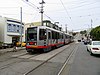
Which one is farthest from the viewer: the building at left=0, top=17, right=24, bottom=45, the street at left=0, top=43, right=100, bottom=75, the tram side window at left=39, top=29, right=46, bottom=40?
the building at left=0, top=17, right=24, bottom=45

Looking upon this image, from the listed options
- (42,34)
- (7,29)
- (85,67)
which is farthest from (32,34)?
(7,29)

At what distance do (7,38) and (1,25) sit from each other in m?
3.08

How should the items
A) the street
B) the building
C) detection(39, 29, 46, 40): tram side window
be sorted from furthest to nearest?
the building, detection(39, 29, 46, 40): tram side window, the street

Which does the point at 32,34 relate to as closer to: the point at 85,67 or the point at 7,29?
the point at 85,67

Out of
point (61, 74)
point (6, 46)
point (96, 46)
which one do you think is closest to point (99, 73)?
point (61, 74)

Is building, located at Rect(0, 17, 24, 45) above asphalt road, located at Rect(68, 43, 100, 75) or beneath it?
above

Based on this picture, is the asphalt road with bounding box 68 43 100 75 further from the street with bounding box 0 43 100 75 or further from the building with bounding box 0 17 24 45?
the building with bounding box 0 17 24 45

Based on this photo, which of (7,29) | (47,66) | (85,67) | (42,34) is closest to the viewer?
(85,67)

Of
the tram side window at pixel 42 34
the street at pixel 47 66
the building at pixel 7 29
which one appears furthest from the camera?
the building at pixel 7 29

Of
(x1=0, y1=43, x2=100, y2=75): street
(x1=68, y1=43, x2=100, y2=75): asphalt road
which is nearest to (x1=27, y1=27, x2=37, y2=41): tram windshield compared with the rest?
(x1=0, y1=43, x2=100, y2=75): street

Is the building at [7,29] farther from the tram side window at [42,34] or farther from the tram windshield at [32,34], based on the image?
the tram side window at [42,34]

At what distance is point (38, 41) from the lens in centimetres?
2053

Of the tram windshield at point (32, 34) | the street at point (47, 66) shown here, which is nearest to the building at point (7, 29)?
the tram windshield at point (32, 34)

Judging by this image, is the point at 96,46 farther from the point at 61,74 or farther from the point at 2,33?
the point at 2,33
